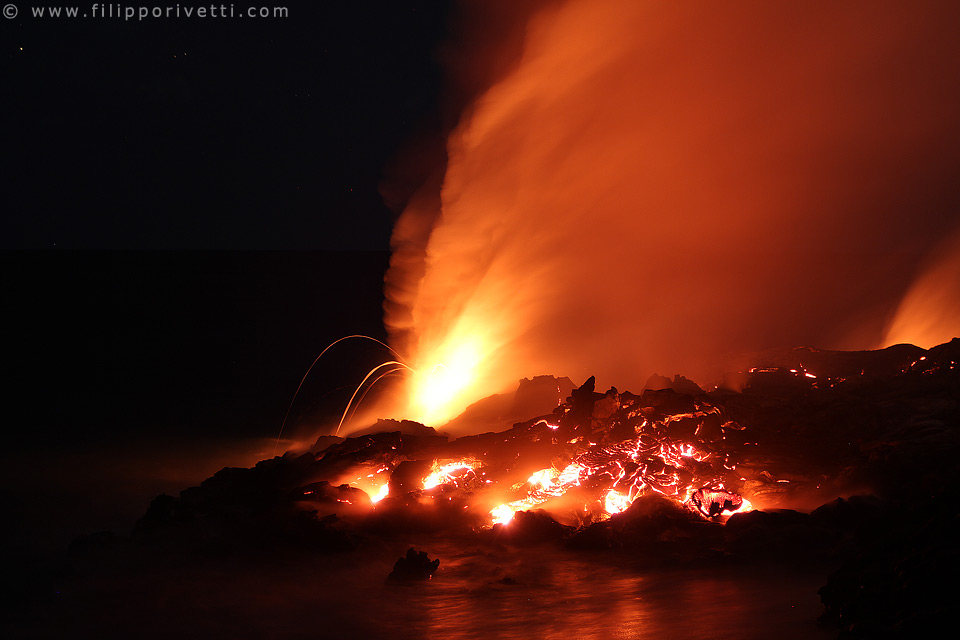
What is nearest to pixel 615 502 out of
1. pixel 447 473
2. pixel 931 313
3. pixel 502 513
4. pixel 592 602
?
pixel 502 513

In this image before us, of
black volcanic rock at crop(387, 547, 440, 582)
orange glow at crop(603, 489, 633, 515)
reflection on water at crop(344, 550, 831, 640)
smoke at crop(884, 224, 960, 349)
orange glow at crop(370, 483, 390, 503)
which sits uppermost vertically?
smoke at crop(884, 224, 960, 349)

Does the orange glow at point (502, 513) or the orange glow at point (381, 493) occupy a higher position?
the orange glow at point (381, 493)

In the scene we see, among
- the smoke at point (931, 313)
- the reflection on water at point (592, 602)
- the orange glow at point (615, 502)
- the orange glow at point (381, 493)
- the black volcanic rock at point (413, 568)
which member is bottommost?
the reflection on water at point (592, 602)

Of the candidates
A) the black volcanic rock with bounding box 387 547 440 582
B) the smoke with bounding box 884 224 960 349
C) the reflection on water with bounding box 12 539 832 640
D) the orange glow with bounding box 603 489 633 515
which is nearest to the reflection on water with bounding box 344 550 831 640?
the reflection on water with bounding box 12 539 832 640

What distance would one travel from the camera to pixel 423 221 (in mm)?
33906

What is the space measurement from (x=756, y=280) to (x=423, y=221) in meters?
87.1

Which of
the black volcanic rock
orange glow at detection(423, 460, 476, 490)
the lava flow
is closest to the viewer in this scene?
the black volcanic rock

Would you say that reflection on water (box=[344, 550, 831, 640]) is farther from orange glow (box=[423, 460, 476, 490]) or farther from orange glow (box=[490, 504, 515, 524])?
orange glow (box=[423, 460, 476, 490])

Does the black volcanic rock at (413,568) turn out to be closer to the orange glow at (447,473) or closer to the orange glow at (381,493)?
the orange glow at (447,473)

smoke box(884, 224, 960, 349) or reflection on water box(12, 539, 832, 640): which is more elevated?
smoke box(884, 224, 960, 349)

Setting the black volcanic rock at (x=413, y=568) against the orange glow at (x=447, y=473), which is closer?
the black volcanic rock at (x=413, y=568)

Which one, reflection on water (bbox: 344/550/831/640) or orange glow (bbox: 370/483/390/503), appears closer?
reflection on water (bbox: 344/550/831/640)

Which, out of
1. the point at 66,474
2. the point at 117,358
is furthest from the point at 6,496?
the point at 117,358

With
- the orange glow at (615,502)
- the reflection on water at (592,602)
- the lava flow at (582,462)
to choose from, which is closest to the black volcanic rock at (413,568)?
the reflection on water at (592,602)
